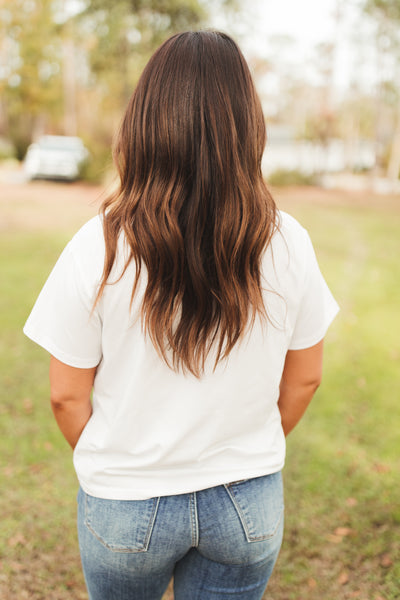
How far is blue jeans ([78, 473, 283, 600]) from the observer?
47.6 inches

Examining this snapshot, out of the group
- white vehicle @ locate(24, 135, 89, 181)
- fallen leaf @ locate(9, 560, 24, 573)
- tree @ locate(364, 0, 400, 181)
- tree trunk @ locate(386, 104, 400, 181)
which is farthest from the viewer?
tree trunk @ locate(386, 104, 400, 181)

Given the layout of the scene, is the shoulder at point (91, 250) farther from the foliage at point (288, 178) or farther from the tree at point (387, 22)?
the tree at point (387, 22)

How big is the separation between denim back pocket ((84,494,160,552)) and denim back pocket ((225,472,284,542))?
0.64 feet

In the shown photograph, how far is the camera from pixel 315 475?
360 cm

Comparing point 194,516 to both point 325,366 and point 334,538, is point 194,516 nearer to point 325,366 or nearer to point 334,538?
point 334,538

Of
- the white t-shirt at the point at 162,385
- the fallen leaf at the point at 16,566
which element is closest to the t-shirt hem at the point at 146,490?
the white t-shirt at the point at 162,385

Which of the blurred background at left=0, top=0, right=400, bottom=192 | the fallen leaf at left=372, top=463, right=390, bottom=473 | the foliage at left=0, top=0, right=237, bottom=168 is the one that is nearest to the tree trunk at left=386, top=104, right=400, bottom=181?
the blurred background at left=0, top=0, right=400, bottom=192

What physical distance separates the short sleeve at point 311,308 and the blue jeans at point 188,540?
36 centimetres

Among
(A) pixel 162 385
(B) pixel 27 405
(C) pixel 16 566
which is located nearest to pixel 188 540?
(A) pixel 162 385

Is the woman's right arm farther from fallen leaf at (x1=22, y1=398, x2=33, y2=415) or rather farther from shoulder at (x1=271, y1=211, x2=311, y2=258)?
fallen leaf at (x1=22, y1=398, x2=33, y2=415)

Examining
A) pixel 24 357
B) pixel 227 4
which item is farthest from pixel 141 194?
pixel 227 4

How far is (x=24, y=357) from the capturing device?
5.37 m

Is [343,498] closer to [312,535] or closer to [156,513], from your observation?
[312,535]

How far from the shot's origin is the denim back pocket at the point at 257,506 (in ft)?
4.11
